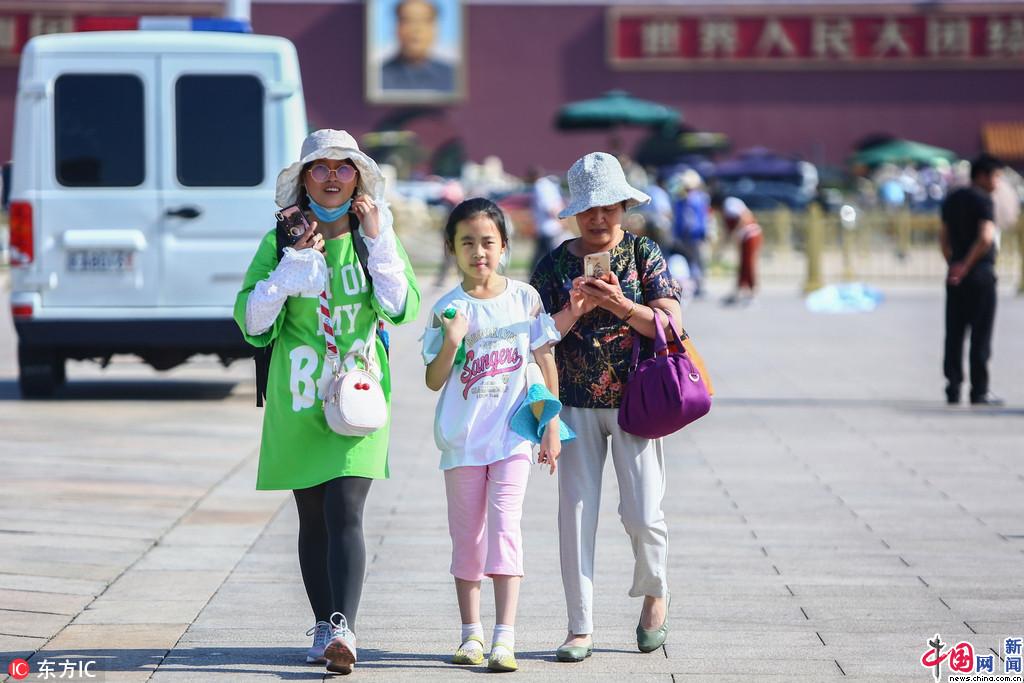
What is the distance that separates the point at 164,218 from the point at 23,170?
3.12 feet

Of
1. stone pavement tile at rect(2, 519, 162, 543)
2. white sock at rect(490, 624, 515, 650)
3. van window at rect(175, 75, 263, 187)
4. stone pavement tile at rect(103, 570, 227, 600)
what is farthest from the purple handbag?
van window at rect(175, 75, 263, 187)

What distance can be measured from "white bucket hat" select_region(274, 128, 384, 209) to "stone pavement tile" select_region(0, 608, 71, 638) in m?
1.58

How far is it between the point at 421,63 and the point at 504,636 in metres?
44.7

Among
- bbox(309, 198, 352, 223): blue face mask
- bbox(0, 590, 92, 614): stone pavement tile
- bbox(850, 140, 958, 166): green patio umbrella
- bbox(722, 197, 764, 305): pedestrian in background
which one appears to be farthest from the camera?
bbox(850, 140, 958, 166): green patio umbrella

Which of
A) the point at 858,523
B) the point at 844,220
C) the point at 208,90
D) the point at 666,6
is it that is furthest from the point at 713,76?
the point at 858,523

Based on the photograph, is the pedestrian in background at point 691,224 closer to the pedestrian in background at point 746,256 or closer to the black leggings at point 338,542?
the pedestrian in background at point 746,256

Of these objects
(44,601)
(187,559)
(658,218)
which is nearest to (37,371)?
(187,559)

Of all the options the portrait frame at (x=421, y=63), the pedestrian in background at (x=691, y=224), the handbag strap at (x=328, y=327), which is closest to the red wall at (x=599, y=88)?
the portrait frame at (x=421, y=63)

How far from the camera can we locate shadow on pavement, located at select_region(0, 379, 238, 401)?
12.1 metres

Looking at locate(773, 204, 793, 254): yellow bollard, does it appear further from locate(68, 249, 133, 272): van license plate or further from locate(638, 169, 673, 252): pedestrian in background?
locate(68, 249, 133, 272): van license plate

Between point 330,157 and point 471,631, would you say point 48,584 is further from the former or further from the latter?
point 330,157

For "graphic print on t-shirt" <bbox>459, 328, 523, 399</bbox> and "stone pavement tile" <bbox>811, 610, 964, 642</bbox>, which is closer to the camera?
"graphic print on t-shirt" <bbox>459, 328, 523, 399</bbox>

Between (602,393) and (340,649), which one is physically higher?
(602,393)

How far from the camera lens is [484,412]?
5.14 meters
